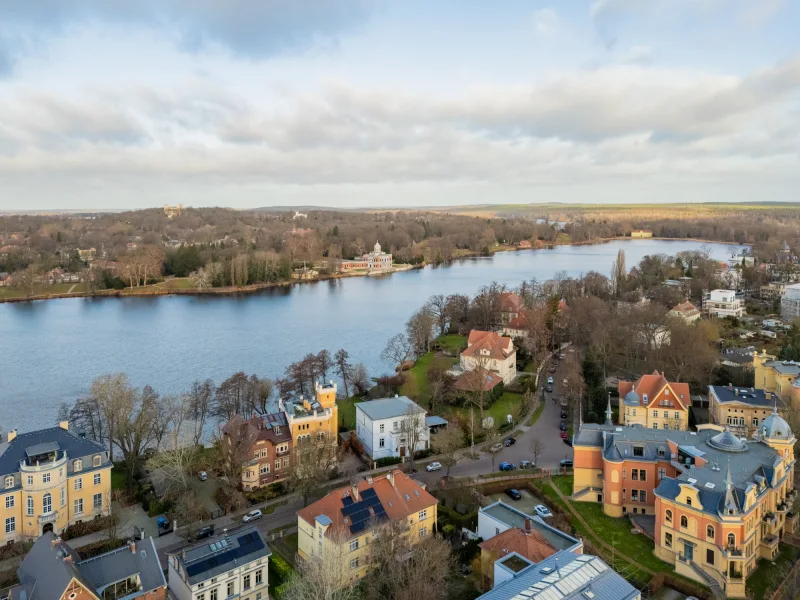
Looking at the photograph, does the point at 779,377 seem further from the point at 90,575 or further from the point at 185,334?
the point at 185,334

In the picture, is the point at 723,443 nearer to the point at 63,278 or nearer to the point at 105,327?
the point at 105,327

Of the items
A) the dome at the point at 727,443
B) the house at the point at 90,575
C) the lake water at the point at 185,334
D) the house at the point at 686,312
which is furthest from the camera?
the house at the point at 686,312

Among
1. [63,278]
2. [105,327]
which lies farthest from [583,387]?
[63,278]

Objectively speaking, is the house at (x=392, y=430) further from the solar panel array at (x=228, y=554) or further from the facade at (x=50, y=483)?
the facade at (x=50, y=483)

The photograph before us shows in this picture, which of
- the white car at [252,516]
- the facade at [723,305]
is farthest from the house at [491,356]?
the facade at [723,305]

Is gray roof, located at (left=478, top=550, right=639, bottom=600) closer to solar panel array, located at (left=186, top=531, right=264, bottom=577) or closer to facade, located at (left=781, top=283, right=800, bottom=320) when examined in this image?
solar panel array, located at (left=186, top=531, right=264, bottom=577)

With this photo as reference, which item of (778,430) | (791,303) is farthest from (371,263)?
(778,430)
